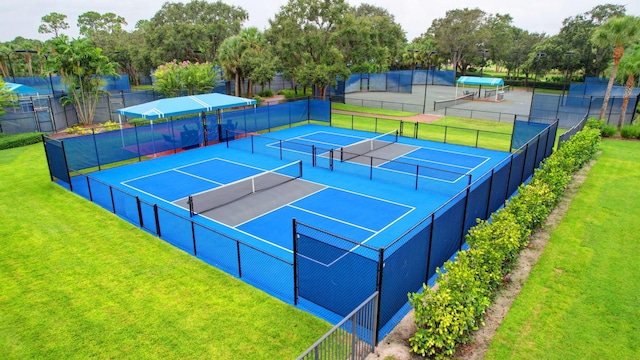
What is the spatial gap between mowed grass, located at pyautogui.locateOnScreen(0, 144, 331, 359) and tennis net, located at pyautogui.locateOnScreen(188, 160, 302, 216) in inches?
115

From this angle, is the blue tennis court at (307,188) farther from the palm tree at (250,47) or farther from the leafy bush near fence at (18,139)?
the palm tree at (250,47)

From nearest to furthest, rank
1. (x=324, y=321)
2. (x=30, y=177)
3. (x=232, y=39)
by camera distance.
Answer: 1. (x=324, y=321)
2. (x=30, y=177)
3. (x=232, y=39)

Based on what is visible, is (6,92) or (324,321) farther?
(6,92)

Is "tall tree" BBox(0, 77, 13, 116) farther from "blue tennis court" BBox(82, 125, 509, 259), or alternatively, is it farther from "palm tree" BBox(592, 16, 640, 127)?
"palm tree" BBox(592, 16, 640, 127)

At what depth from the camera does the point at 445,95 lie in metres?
60.9

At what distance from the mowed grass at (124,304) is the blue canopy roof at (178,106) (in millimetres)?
10578

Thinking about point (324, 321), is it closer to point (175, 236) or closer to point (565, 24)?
point (175, 236)

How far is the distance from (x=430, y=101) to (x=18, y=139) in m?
45.4

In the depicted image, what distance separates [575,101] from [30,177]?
42847 mm

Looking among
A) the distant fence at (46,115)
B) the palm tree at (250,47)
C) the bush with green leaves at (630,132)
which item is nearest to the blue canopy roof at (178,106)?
the distant fence at (46,115)

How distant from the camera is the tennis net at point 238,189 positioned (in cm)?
1666

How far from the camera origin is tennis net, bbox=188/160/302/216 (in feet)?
54.6

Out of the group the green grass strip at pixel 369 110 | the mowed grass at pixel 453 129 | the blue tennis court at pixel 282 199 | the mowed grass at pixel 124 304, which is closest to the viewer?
the mowed grass at pixel 124 304

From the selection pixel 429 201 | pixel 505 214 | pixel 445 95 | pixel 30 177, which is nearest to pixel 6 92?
pixel 30 177
